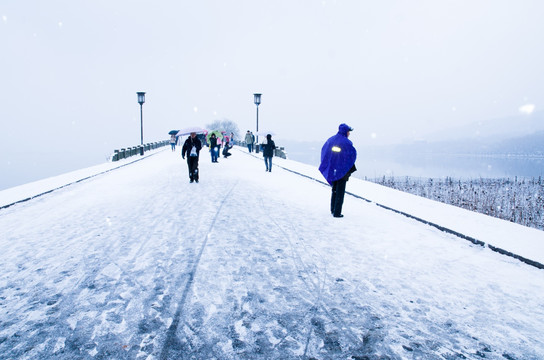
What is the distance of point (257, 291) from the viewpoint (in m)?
4.00

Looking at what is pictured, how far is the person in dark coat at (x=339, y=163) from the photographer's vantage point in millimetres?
7910

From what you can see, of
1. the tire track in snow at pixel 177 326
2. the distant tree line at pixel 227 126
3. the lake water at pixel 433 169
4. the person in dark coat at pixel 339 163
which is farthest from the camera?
the distant tree line at pixel 227 126

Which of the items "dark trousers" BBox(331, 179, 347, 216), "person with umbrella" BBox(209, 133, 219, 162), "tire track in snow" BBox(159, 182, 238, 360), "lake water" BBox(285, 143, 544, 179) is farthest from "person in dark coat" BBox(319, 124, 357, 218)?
"lake water" BBox(285, 143, 544, 179)

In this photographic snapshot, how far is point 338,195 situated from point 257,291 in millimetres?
4364

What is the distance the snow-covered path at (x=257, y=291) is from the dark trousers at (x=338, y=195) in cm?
41

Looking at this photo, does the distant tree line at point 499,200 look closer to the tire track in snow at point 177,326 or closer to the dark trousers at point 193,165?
the dark trousers at point 193,165

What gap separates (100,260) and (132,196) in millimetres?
5695

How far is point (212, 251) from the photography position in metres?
5.46

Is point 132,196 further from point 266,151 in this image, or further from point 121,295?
point 266,151

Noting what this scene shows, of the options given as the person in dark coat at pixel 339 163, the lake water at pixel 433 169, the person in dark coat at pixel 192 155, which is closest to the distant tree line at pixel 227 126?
the lake water at pixel 433 169

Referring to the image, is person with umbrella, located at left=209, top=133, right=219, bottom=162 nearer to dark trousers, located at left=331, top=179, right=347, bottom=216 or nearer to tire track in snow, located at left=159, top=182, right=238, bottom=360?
dark trousers, located at left=331, top=179, right=347, bottom=216

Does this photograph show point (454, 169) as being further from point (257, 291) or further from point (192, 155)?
point (257, 291)

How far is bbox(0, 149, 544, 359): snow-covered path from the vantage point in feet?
9.86

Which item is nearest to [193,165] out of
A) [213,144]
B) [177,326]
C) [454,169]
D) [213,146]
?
[213,144]
